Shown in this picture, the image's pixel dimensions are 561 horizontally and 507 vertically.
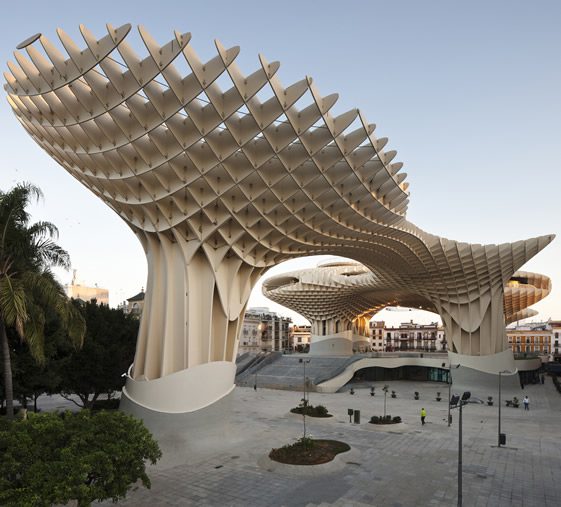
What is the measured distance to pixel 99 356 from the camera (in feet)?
93.8

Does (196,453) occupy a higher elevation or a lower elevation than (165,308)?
lower

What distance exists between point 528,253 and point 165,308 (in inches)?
1504

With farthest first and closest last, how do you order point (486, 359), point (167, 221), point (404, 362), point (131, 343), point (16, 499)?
point (404, 362) < point (486, 359) < point (131, 343) < point (167, 221) < point (16, 499)

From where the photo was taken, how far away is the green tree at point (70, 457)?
10.5m

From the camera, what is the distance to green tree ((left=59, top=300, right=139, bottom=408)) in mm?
28016

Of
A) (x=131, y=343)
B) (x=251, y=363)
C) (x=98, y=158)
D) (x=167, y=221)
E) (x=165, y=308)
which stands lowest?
Result: (x=251, y=363)

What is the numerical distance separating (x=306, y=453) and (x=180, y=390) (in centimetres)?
730

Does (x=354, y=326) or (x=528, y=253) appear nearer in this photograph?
(x=528, y=253)

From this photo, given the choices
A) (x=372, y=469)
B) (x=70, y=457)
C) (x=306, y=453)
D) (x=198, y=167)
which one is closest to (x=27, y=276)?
(x=70, y=457)

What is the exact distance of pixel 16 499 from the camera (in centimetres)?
1033

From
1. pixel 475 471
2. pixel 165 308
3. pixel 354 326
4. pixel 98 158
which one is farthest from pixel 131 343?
pixel 354 326

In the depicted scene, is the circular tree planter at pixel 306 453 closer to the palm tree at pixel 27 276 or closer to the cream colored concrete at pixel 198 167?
the cream colored concrete at pixel 198 167

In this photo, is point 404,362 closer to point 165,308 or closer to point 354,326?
point 354,326

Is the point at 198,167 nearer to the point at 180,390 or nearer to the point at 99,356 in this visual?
the point at 180,390
